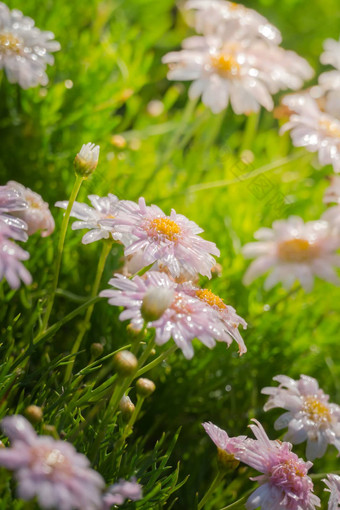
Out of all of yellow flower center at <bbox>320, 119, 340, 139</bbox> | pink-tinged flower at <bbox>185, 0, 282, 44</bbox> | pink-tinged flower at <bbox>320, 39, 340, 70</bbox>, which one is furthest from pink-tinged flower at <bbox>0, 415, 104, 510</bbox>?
pink-tinged flower at <bbox>320, 39, 340, 70</bbox>

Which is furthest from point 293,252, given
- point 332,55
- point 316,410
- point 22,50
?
point 332,55

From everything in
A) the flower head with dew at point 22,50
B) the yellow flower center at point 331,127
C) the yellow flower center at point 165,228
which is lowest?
the yellow flower center at point 331,127

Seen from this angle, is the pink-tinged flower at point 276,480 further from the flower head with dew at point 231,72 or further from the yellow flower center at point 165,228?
the flower head with dew at point 231,72

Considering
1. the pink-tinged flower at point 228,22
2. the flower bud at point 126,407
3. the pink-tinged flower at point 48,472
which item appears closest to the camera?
the pink-tinged flower at point 48,472

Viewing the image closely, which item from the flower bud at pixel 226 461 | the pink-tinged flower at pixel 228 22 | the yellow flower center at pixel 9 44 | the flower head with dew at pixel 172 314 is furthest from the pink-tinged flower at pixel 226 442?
the pink-tinged flower at pixel 228 22

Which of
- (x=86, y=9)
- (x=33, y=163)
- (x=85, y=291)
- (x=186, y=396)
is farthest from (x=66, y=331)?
(x=86, y=9)

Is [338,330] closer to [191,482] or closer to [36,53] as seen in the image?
[191,482]

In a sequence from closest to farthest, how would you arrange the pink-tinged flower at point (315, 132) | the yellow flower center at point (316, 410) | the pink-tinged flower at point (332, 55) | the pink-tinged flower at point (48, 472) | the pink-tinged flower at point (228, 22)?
the pink-tinged flower at point (48, 472), the yellow flower center at point (316, 410), the pink-tinged flower at point (315, 132), the pink-tinged flower at point (228, 22), the pink-tinged flower at point (332, 55)
